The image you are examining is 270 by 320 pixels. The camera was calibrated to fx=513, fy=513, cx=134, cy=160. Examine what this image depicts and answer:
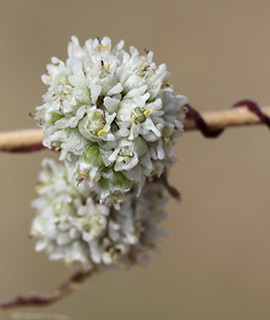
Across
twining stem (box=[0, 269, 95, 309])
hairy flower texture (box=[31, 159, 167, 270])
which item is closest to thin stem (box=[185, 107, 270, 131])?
hairy flower texture (box=[31, 159, 167, 270])

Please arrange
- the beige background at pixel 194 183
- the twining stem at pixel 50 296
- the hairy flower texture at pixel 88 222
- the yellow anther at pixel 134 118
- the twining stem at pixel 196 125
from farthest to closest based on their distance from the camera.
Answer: the beige background at pixel 194 183, the twining stem at pixel 50 296, the hairy flower texture at pixel 88 222, the twining stem at pixel 196 125, the yellow anther at pixel 134 118

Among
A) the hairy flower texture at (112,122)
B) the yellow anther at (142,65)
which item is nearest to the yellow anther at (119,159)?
the hairy flower texture at (112,122)

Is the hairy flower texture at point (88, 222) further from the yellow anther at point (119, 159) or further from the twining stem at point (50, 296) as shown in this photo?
the yellow anther at point (119, 159)

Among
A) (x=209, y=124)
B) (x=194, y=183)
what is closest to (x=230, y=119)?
(x=209, y=124)

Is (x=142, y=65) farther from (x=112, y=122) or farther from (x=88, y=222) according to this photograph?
(x=88, y=222)

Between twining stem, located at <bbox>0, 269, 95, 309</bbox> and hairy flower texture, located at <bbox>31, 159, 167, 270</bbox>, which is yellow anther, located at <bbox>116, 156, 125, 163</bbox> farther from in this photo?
twining stem, located at <bbox>0, 269, 95, 309</bbox>

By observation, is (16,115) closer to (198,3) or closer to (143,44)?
(143,44)
